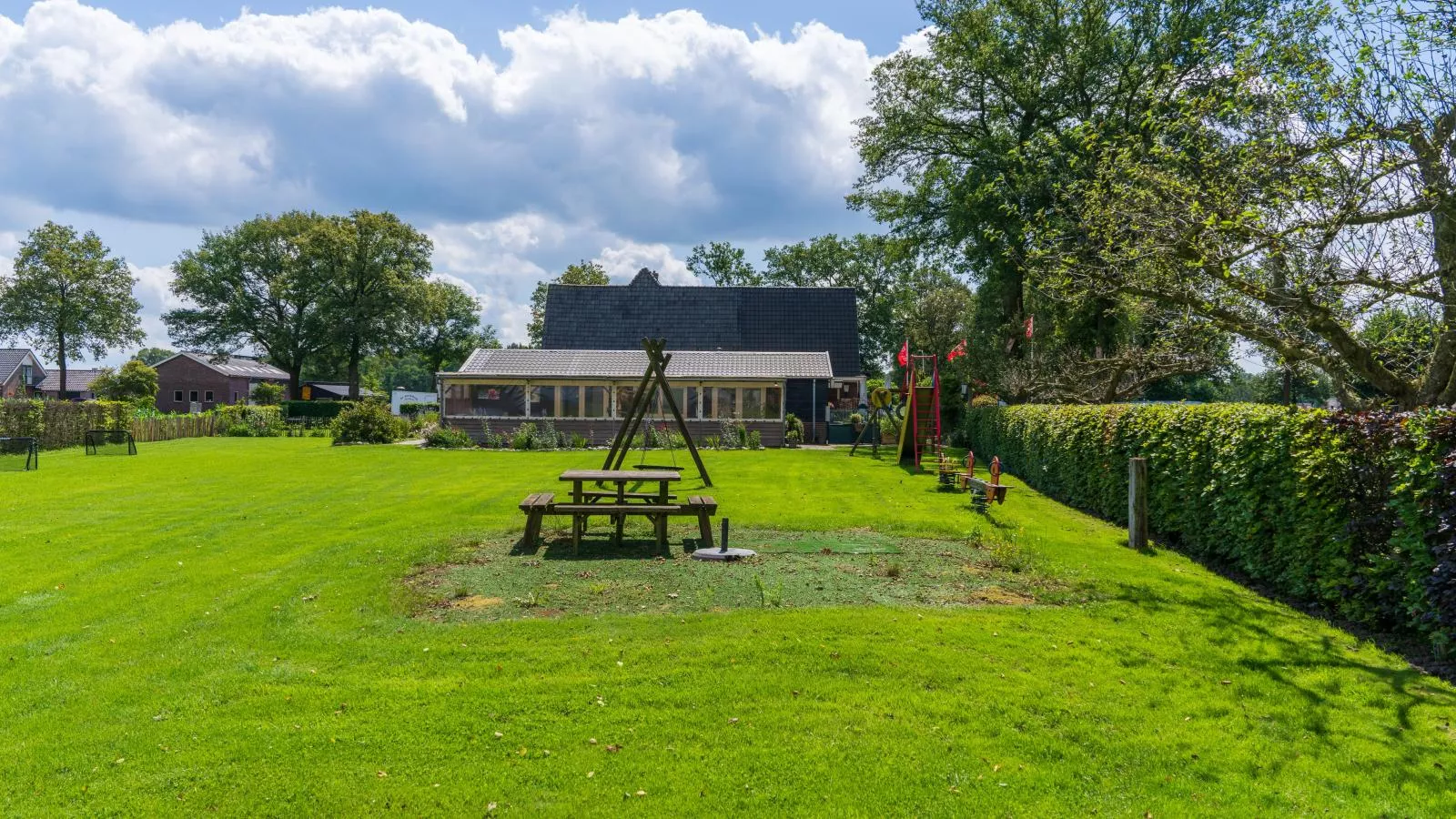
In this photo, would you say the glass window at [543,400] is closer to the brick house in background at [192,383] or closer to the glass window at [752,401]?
the glass window at [752,401]

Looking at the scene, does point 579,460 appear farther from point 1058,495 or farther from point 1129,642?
point 1129,642

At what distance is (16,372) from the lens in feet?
185

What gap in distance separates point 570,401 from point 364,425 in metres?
7.41

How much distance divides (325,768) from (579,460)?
18523 millimetres

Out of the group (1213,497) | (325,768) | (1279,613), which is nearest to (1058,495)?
(1213,497)

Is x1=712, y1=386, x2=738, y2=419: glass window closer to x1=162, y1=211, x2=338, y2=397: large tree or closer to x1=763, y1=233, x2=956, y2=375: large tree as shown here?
x1=763, y1=233, x2=956, y2=375: large tree

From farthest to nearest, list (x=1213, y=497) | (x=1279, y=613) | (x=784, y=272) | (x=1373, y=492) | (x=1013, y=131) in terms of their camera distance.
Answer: (x=784, y=272), (x=1013, y=131), (x=1213, y=497), (x=1279, y=613), (x=1373, y=492)

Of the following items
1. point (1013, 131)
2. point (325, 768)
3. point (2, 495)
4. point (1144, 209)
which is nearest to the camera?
point (325, 768)

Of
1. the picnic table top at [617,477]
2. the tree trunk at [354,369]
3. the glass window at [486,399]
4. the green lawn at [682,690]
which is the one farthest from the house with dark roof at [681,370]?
the tree trunk at [354,369]

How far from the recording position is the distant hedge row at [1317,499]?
5324mm

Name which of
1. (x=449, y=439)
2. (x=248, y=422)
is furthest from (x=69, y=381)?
(x=449, y=439)

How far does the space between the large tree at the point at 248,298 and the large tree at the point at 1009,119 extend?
4094cm

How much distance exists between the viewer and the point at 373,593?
22.6ft

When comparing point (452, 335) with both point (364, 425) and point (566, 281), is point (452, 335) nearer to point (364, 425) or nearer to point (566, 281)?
point (566, 281)
